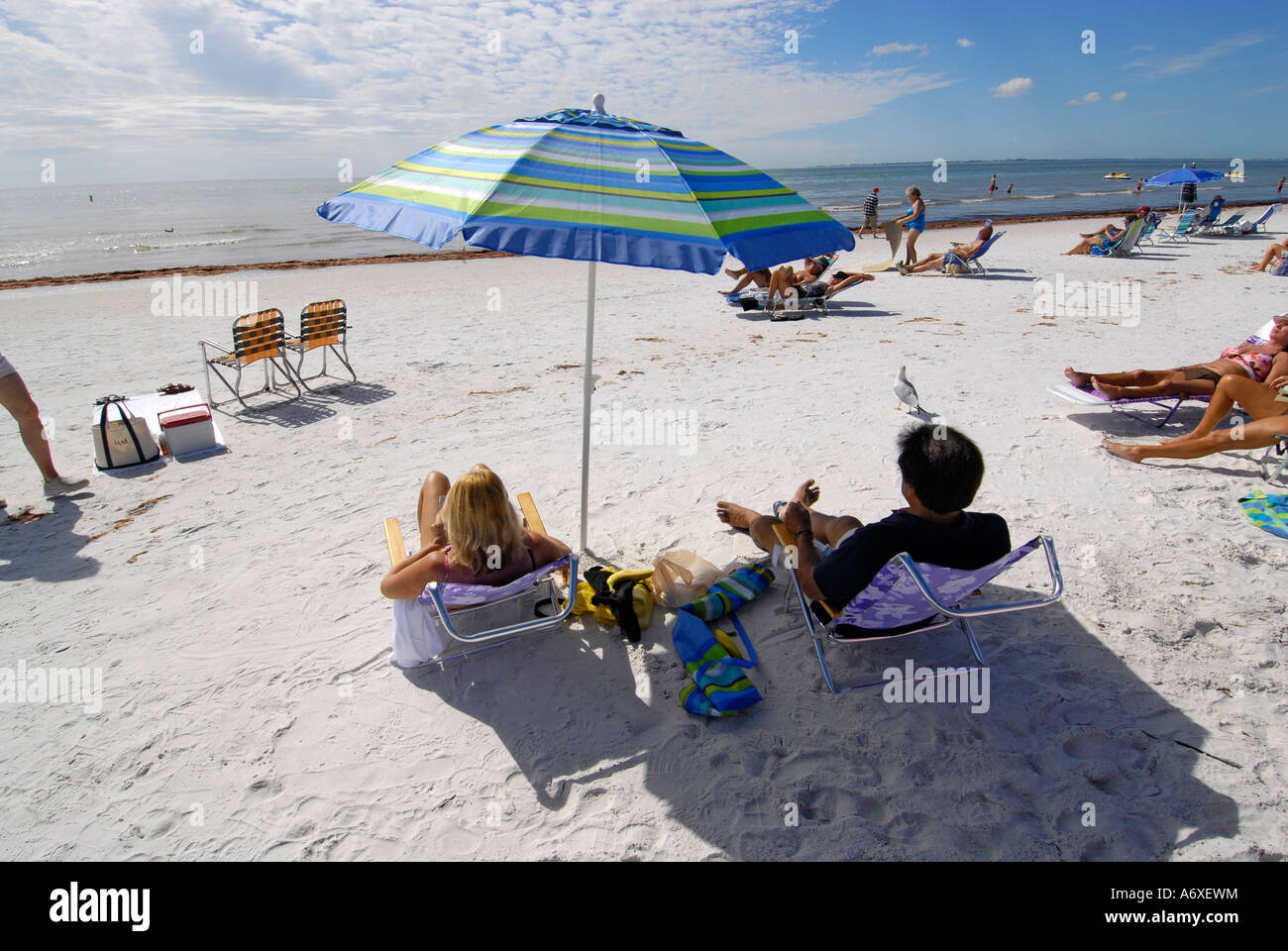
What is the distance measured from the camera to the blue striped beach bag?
2.96 meters

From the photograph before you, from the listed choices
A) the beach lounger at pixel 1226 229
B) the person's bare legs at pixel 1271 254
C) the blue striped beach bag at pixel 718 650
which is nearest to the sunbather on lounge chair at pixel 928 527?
the blue striped beach bag at pixel 718 650

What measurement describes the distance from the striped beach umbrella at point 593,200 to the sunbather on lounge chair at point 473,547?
41.0 inches

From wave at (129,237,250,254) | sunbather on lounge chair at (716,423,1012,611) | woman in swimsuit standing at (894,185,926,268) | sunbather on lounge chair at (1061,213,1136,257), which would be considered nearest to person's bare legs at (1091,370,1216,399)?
sunbather on lounge chair at (716,423,1012,611)

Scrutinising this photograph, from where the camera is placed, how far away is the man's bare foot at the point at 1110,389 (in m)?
5.59

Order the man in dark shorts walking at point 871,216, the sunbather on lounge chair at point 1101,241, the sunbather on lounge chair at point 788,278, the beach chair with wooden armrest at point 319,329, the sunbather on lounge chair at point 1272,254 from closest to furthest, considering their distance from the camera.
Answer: the beach chair with wooden armrest at point 319,329, the sunbather on lounge chair at point 788,278, the sunbather on lounge chair at point 1272,254, the sunbather on lounge chair at point 1101,241, the man in dark shorts walking at point 871,216

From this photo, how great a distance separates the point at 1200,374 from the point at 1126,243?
1241cm

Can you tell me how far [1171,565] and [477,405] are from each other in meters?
5.73

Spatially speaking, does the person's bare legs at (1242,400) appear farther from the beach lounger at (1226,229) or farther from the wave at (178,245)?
the wave at (178,245)

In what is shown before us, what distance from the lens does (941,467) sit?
2.60m

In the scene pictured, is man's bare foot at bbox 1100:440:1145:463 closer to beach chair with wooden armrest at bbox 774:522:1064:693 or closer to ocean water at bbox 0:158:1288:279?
beach chair with wooden armrest at bbox 774:522:1064:693

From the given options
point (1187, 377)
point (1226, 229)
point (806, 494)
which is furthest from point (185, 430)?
point (1226, 229)

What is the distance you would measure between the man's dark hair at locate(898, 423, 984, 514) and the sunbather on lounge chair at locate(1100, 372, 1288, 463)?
338 centimetres
